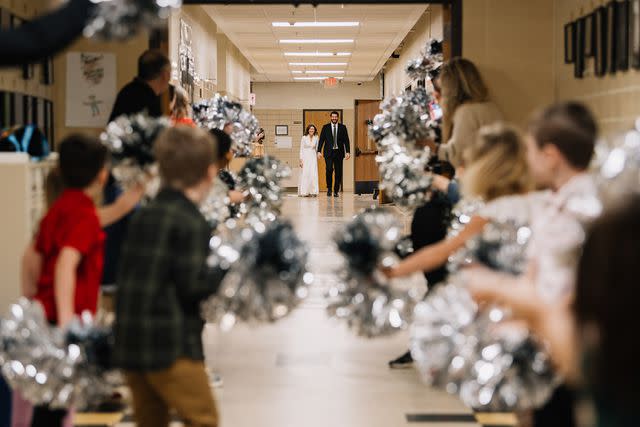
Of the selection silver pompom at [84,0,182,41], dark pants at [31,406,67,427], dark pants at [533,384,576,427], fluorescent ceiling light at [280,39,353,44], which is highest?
fluorescent ceiling light at [280,39,353,44]

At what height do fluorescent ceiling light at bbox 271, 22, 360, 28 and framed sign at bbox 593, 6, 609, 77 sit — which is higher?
fluorescent ceiling light at bbox 271, 22, 360, 28

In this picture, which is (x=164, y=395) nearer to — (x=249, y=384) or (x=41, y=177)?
(x=41, y=177)

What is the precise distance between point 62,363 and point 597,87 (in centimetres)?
369

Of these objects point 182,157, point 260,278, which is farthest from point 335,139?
point 260,278

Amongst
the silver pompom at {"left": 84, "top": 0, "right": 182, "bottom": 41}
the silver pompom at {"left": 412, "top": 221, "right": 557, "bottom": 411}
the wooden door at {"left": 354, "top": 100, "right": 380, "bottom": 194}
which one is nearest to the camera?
the silver pompom at {"left": 84, "top": 0, "right": 182, "bottom": 41}

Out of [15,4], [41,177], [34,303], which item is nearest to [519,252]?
[34,303]

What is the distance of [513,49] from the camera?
20.8 ft

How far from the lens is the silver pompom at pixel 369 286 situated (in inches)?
111

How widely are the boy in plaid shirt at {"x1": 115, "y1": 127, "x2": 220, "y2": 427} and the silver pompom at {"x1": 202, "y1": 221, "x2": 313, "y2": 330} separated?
0.18 ft

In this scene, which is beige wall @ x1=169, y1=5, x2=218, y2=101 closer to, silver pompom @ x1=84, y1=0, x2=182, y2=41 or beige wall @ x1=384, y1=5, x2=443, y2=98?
beige wall @ x1=384, y1=5, x2=443, y2=98

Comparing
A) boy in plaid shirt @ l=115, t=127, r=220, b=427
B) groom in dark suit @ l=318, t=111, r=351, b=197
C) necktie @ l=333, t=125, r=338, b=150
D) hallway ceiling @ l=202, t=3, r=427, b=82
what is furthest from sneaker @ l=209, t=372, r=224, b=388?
necktie @ l=333, t=125, r=338, b=150

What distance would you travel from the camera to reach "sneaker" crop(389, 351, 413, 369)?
17.0ft

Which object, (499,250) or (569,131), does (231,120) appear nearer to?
(569,131)

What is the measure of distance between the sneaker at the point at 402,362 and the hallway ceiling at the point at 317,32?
25.5ft
